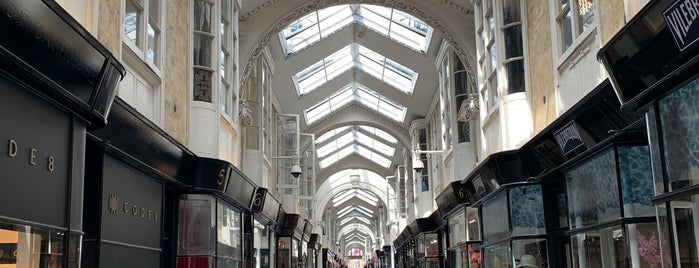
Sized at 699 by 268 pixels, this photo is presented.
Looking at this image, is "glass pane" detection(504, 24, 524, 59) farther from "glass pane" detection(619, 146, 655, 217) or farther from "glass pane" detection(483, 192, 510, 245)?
"glass pane" detection(619, 146, 655, 217)

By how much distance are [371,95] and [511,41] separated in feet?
43.9

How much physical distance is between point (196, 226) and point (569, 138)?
14.4 ft

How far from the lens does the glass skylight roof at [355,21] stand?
16.3 m

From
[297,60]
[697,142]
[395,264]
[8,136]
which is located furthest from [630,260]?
[395,264]

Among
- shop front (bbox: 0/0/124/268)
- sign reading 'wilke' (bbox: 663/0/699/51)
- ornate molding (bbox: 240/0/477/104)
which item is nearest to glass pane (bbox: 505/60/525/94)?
ornate molding (bbox: 240/0/477/104)

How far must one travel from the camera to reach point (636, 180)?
230 inches

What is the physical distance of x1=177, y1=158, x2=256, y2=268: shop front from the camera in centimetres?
A: 864

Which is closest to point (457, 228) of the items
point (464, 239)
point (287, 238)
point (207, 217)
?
point (464, 239)

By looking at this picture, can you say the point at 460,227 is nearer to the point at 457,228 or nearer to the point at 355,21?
the point at 457,228

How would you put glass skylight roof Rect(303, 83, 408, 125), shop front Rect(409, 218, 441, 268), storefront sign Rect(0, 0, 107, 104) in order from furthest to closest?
glass skylight roof Rect(303, 83, 408, 125) < shop front Rect(409, 218, 441, 268) < storefront sign Rect(0, 0, 107, 104)

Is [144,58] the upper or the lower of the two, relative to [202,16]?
lower

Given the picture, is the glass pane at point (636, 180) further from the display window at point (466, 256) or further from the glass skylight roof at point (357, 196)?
the glass skylight roof at point (357, 196)

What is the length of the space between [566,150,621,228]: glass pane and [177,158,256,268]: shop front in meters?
4.07

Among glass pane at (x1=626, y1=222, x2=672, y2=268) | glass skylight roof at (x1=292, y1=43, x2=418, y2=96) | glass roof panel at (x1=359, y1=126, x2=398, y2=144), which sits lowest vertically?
glass pane at (x1=626, y1=222, x2=672, y2=268)
